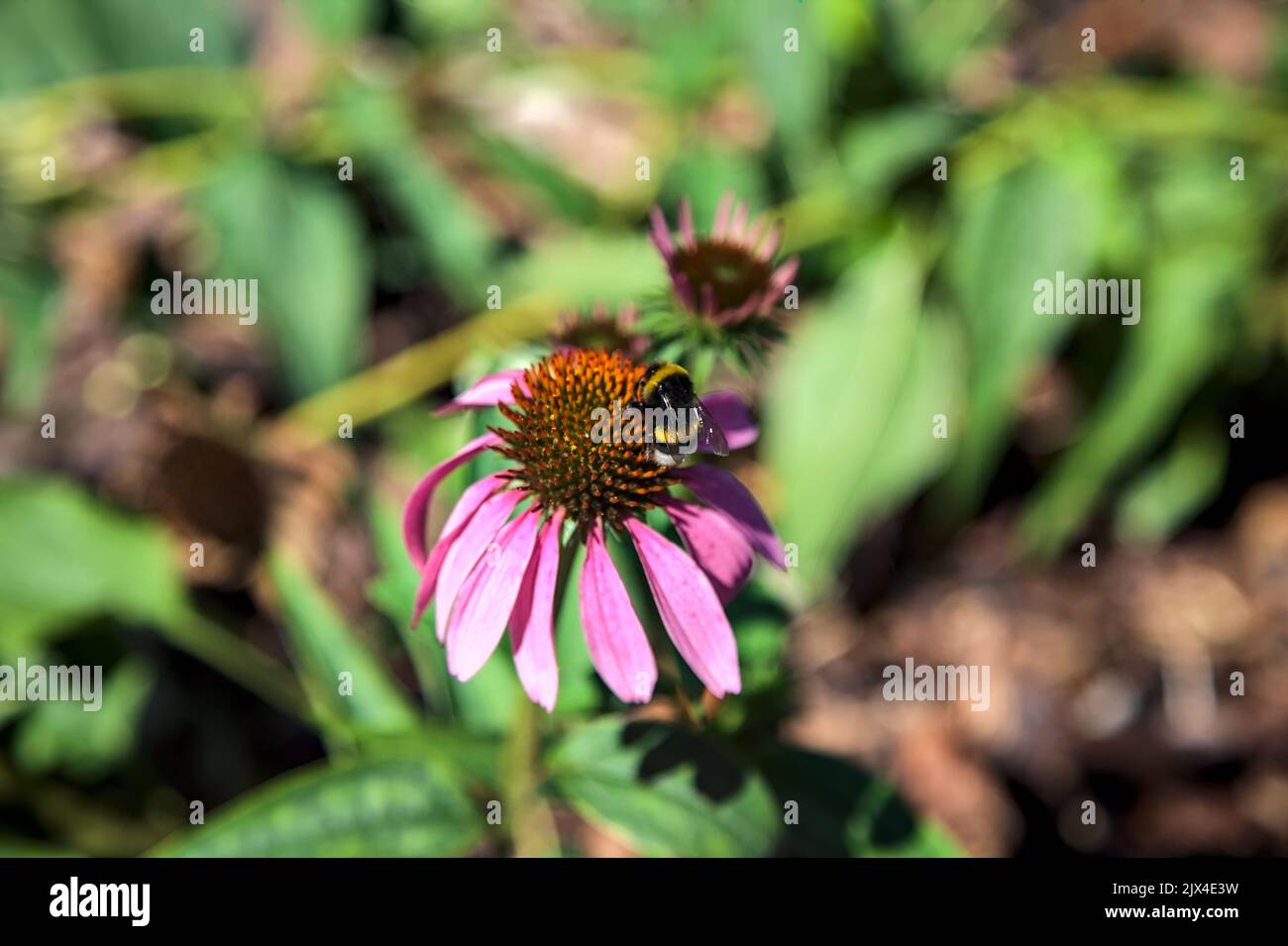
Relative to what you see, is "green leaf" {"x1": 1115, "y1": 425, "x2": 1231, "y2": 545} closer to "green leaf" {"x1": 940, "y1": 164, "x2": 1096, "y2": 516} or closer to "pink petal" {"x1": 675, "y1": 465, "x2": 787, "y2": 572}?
"green leaf" {"x1": 940, "y1": 164, "x2": 1096, "y2": 516}

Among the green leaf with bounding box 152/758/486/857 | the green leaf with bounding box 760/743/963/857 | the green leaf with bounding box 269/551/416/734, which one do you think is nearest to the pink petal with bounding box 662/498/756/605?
the green leaf with bounding box 760/743/963/857

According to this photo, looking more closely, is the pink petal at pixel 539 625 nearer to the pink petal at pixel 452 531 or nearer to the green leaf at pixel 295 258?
the pink petal at pixel 452 531

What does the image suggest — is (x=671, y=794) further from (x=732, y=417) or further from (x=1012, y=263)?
(x=1012, y=263)
